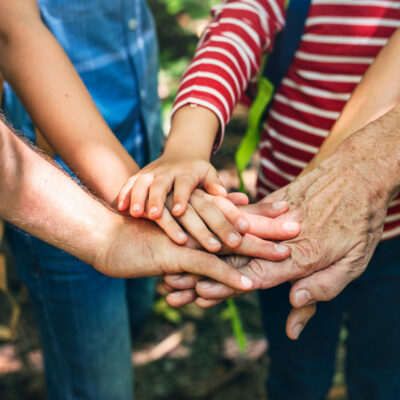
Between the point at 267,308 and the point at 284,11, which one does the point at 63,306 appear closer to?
the point at 267,308

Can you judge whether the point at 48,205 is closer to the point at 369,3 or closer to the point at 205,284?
the point at 205,284

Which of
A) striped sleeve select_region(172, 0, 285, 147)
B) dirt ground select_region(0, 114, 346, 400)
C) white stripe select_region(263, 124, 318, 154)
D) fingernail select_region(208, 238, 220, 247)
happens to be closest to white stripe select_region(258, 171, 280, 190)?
white stripe select_region(263, 124, 318, 154)

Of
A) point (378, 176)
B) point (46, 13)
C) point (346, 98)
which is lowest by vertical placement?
point (378, 176)

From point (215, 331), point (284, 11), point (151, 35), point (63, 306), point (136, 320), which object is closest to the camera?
point (284, 11)

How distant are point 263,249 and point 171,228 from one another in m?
0.25

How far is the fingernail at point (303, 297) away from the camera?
4.04 feet

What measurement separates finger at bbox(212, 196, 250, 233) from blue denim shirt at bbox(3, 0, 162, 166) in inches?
20.8

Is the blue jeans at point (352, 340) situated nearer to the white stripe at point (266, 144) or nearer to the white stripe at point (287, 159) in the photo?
the white stripe at point (287, 159)

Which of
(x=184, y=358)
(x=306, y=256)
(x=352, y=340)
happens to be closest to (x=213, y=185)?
(x=306, y=256)

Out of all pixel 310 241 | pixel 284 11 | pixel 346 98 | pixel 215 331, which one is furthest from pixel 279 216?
pixel 215 331

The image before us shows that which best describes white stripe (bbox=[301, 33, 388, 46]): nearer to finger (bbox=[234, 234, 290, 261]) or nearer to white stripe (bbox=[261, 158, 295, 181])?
white stripe (bbox=[261, 158, 295, 181])

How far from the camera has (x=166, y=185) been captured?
124 centimetres

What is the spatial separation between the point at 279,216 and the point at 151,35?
871 millimetres

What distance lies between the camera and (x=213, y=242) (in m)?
1.20
